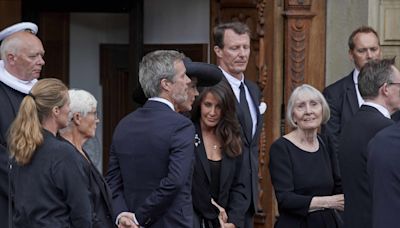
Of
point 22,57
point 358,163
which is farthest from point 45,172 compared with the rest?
point 358,163

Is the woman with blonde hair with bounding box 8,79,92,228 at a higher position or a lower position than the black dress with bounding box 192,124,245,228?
higher

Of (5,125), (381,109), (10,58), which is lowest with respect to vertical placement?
(5,125)

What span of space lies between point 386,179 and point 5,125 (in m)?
2.56

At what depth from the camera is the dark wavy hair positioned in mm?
7590

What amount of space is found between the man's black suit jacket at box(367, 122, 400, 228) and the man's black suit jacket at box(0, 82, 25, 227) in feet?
7.68

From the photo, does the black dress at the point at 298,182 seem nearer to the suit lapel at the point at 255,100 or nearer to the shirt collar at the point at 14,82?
the suit lapel at the point at 255,100

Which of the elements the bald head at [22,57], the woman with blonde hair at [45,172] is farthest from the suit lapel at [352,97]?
the woman with blonde hair at [45,172]

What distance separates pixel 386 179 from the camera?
225 inches

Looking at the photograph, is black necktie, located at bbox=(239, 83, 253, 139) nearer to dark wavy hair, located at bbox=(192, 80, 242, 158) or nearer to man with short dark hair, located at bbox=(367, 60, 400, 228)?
dark wavy hair, located at bbox=(192, 80, 242, 158)

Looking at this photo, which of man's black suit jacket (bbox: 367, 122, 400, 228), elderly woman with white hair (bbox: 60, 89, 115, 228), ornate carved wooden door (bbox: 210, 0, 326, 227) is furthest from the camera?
ornate carved wooden door (bbox: 210, 0, 326, 227)

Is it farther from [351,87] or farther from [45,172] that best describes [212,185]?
[45,172]

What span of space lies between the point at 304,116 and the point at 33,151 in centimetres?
243

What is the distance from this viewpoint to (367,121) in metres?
6.73

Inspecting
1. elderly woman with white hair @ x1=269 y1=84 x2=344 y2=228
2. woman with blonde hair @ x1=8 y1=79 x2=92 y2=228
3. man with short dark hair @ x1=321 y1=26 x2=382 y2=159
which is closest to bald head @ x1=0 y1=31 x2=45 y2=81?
woman with blonde hair @ x1=8 y1=79 x2=92 y2=228
